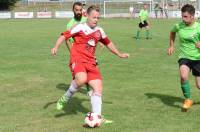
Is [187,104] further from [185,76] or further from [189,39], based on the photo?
[189,39]

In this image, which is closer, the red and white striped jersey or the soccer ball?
the soccer ball

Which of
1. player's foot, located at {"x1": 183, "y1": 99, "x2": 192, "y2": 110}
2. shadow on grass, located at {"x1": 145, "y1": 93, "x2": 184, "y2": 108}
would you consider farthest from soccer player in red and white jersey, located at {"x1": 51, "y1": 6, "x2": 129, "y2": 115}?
shadow on grass, located at {"x1": 145, "y1": 93, "x2": 184, "y2": 108}

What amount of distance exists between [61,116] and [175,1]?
2582 inches

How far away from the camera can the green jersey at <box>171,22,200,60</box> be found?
8.91 meters

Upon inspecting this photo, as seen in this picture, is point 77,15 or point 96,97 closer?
point 96,97

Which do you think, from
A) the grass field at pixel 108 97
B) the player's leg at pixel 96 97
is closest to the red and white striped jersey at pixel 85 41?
the player's leg at pixel 96 97

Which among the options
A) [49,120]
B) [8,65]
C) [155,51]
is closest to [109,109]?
[49,120]

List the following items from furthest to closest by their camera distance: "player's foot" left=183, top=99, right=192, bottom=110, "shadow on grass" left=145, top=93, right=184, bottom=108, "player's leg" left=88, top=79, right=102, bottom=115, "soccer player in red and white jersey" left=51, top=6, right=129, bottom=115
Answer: "shadow on grass" left=145, top=93, right=184, bottom=108 → "player's foot" left=183, top=99, right=192, bottom=110 → "soccer player in red and white jersey" left=51, top=6, right=129, bottom=115 → "player's leg" left=88, top=79, right=102, bottom=115

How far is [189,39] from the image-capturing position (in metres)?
8.95

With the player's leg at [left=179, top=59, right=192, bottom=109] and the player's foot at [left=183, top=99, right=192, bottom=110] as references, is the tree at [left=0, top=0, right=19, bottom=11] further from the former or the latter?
the player's foot at [left=183, top=99, right=192, bottom=110]

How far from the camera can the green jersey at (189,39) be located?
891cm

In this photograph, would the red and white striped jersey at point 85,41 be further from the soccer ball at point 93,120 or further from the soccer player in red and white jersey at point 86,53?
the soccer ball at point 93,120

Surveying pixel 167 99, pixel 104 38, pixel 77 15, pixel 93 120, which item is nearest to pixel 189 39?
pixel 167 99

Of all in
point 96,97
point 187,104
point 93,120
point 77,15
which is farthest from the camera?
point 77,15
